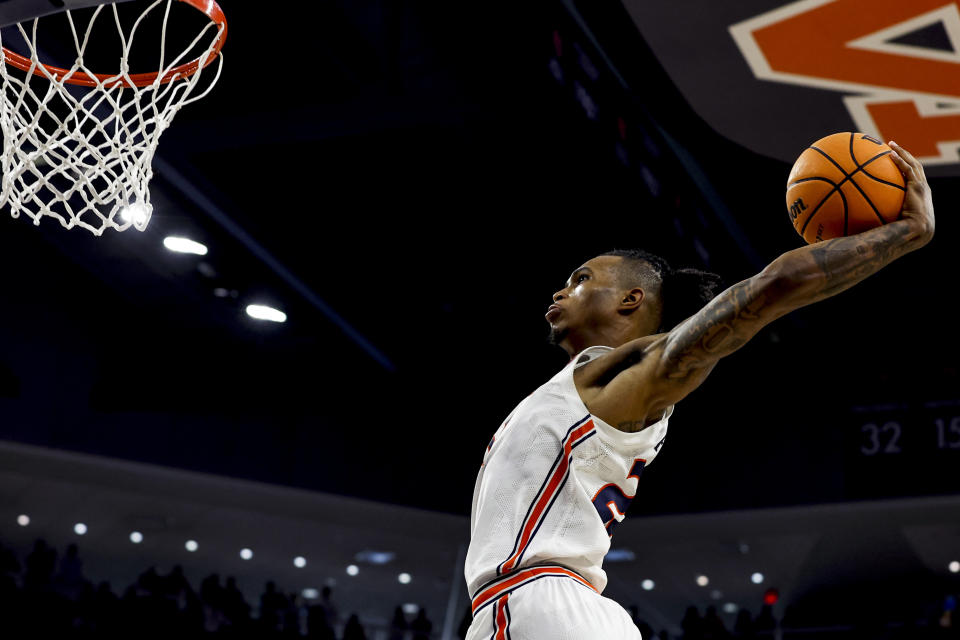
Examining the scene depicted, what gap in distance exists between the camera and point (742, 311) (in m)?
2.32

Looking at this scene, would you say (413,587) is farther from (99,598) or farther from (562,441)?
(562,441)

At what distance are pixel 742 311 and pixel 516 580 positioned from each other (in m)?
0.80

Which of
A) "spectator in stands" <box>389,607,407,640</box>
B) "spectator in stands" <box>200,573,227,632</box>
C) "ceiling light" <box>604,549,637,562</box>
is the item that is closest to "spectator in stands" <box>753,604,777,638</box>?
"ceiling light" <box>604,549,637,562</box>

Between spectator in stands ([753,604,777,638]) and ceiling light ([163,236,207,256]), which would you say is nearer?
ceiling light ([163,236,207,256])

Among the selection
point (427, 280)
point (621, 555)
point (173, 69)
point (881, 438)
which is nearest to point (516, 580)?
point (173, 69)

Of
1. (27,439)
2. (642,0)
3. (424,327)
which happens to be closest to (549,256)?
(424,327)

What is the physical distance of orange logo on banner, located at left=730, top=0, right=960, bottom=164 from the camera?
602cm

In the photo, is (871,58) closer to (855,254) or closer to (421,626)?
(855,254)

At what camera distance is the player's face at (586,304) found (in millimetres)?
2986

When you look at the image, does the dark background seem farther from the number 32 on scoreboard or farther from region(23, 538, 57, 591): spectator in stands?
region(23, 538, 57, 591): spectator in stands

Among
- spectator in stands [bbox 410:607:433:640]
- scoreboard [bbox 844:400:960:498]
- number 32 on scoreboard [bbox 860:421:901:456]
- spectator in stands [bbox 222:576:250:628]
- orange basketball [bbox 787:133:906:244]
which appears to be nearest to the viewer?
orange basketball [bbox 787:133:906:244]

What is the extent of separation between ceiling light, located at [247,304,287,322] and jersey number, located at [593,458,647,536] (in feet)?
28.7

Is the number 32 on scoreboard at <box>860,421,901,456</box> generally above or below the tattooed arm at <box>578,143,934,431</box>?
above

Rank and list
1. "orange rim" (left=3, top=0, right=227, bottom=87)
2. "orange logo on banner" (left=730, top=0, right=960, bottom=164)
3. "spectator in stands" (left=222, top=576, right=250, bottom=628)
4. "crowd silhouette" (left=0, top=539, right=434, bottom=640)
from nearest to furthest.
Answer: "orange rim" (left=3, top=0, right=227, bottom=87) → "orange logo on banner" (left=730, top=0, right=960, bottom=164) → "crowd silhouette" (left=0, top=539, right=434, bottom=640) → "spectator in stands" (left=222, top=576, right=250, bottom=628)
